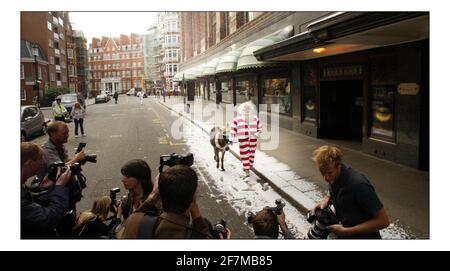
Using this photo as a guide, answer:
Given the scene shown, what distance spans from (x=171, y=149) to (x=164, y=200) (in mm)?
9873

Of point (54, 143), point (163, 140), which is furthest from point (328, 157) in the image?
point (163, 140)

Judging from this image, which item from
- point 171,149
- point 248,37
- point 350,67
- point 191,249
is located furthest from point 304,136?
point 191,249

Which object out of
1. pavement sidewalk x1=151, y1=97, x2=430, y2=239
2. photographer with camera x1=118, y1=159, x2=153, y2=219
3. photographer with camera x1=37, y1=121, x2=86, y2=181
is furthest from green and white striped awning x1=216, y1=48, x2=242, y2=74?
photographer with camera x1=118, y1=159, x2=153, y2=219

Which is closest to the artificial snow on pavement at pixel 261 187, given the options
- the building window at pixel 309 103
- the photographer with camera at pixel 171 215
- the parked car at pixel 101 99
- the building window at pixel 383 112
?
the building window at pixel 383 112

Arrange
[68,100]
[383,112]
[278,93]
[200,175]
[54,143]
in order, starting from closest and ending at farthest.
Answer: [54,143]
[200,175]
[383,112]
[278,93]
[68,100]

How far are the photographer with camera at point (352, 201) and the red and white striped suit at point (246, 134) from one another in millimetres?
4998

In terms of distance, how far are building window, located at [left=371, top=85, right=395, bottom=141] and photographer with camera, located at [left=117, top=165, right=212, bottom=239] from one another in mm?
7617

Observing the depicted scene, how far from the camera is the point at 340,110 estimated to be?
40.9ft

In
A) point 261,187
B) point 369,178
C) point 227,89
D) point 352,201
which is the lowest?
point 261,187

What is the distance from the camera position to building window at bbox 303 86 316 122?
1274cm

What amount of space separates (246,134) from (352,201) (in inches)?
206

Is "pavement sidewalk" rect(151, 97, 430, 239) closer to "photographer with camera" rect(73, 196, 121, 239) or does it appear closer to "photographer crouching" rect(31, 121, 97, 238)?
"photographer with camera" rect(73, 196, 121, 239)

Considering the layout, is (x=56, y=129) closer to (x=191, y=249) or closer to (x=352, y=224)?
(x=191, y=249)

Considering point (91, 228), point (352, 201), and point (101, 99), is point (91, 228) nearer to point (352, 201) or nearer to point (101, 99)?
point (352, 201)
